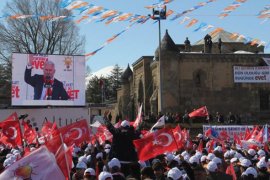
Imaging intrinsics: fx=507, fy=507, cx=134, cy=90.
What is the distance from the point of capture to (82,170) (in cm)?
945

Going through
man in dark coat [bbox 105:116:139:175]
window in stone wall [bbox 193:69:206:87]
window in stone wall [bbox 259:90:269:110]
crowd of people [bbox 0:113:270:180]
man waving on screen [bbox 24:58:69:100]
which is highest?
window in stone wall [bbox 193:69:206:87]

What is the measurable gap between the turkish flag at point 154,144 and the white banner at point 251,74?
32302mm

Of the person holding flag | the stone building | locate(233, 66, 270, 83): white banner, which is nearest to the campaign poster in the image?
the stone building

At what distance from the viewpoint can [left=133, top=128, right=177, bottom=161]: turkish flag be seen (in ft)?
35.3

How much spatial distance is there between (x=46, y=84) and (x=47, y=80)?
0.27 metres

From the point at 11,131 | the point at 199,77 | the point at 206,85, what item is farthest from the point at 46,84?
the point at 11,131

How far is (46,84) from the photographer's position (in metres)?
33.3

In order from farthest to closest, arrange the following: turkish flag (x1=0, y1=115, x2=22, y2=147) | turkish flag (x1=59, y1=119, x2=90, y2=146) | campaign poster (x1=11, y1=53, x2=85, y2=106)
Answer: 1. campaign poster (x1=11, y1=53, x2=85, y2=106)
2. turkish flag (x1=0, y1=115, x2=22, y2=147)
3. turkish flag (x1=59, y1=119, x2=90, y2=146)

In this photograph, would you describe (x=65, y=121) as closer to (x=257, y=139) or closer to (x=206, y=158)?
(x=257, y=139)

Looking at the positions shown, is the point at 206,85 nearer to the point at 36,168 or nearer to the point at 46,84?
the point at 46,84

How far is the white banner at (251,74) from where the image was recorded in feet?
139

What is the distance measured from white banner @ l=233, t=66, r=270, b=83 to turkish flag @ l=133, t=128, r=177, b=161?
32.3 meters

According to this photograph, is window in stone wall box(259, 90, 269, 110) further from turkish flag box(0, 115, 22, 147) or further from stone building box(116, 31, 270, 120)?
turkish flag box(0, 115, 22, 147)

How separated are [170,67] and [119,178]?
33.6 m
